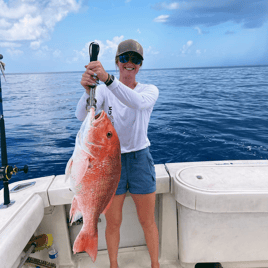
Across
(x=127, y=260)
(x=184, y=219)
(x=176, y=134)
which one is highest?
(x=184, y=219)

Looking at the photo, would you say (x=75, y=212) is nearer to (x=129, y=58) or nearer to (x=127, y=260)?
(x=129, y=58)

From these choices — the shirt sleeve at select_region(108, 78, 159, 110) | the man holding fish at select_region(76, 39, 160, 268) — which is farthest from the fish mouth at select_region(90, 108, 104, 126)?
the man holding fish at select_region(76, 39, 160, 268)

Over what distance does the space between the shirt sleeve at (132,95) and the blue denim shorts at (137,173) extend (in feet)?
1.82

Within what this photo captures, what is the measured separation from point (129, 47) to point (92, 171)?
46.1 inches

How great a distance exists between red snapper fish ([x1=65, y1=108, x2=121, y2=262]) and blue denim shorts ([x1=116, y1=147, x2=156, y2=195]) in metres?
0.67

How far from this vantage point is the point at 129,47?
1948 mm

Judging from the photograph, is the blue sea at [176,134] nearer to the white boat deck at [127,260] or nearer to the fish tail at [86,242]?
the white boat deck at [127,260]

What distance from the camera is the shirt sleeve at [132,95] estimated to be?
4.96ft

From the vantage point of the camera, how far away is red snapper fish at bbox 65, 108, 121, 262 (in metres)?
1.32

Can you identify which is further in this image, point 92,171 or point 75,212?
point 75,212

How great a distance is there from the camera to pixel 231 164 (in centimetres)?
260

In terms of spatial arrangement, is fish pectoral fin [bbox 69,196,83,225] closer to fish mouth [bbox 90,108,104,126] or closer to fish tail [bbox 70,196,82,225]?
fish tail [bbox 70,196,82,225]

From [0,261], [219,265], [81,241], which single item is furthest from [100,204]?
[219,265]

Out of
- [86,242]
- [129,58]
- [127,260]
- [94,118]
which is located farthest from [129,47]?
[127,260]
